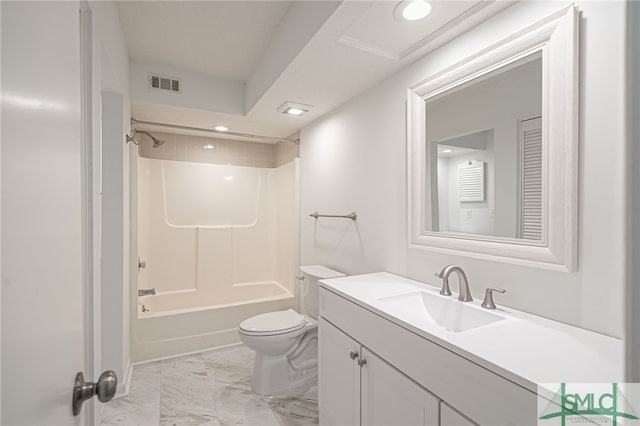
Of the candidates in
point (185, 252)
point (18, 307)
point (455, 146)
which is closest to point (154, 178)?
point (185, 252)

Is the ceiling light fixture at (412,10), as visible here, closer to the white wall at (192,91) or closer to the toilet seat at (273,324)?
the white wall at (192,91)

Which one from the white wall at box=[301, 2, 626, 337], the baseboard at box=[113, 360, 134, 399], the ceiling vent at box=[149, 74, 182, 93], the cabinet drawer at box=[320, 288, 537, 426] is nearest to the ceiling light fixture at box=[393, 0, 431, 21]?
the white wall at box=[301, 2, 626, 337]

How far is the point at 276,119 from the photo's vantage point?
9.11 feet

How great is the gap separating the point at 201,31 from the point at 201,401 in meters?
2.46

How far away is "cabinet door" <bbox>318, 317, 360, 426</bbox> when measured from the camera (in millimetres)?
1446

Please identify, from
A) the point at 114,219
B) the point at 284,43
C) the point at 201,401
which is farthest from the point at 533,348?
the point at 114,219

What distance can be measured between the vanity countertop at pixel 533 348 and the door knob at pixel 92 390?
2.99ft

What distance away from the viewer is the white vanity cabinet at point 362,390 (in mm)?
1103

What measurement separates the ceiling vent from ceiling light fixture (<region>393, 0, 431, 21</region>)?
1.89 meters

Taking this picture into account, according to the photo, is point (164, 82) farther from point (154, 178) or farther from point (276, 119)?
point (154, 178)

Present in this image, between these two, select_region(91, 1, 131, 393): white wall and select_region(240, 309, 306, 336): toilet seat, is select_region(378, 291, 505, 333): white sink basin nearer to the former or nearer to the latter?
select_region(240, 309, 306, 336): toilet seat

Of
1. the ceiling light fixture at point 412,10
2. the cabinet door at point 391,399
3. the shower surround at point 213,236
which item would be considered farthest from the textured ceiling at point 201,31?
the cabinet door at point 391,399

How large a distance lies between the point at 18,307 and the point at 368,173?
1.90 meters

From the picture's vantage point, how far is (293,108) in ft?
7.97
